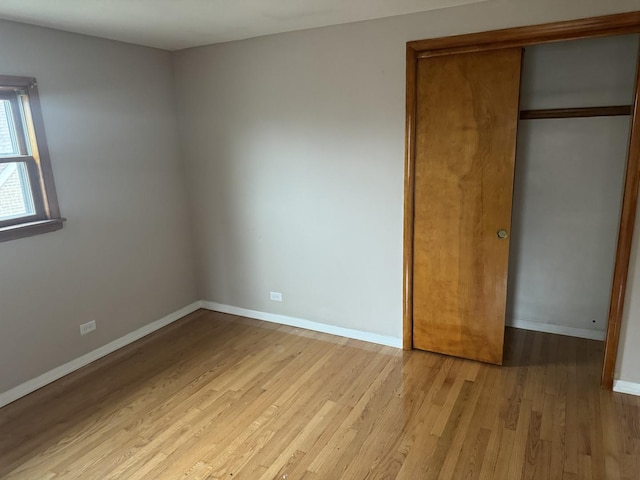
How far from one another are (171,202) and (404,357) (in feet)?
8.16

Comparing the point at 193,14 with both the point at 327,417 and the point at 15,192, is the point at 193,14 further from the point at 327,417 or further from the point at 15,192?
the point at 327,417

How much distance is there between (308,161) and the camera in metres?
3.50

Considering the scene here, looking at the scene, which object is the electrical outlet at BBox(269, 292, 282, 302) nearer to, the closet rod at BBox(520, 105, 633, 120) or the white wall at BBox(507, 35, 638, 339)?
the white wall at BBox(507, 35, 638, 339)

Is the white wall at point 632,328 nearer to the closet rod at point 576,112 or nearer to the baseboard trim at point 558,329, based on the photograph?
the baseboard trim at point 558,329

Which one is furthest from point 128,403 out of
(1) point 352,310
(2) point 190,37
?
(2) point 190,37

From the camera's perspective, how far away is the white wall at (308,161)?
3.10 metres

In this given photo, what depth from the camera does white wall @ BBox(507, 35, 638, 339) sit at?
10.1 feet

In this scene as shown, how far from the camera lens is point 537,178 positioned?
341cm

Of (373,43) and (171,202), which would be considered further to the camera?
(171,202)

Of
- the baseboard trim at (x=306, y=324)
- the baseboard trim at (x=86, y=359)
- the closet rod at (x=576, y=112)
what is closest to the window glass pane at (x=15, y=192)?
the baseboard trim at (x=86, y=359)

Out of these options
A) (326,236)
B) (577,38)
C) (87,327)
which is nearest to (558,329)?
(326,236)

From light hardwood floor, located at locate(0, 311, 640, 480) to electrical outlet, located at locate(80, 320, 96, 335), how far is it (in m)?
0.27

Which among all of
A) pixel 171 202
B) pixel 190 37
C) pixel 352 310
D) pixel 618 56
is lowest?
pixel 352 310

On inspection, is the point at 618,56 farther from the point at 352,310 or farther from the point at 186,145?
the point at 186,145
